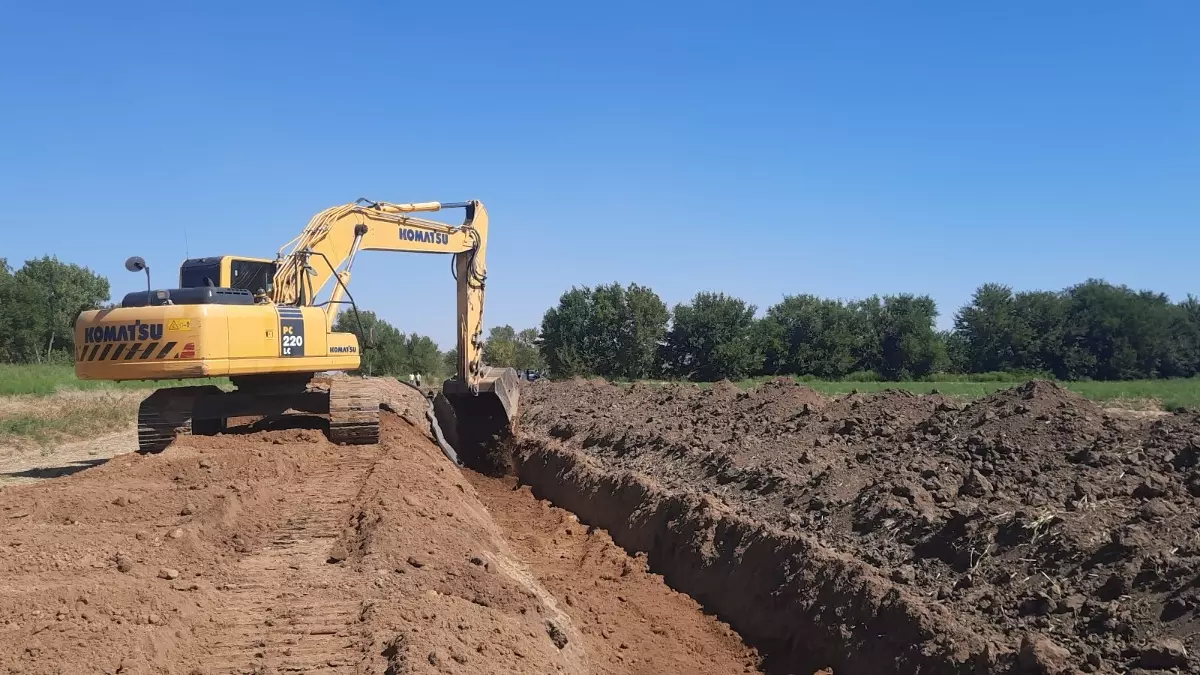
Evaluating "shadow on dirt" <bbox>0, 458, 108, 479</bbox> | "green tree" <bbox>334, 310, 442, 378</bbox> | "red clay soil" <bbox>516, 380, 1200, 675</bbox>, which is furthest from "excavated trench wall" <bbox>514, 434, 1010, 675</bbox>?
"green tree" <bbox>334, 310, 442, 378</bbox>

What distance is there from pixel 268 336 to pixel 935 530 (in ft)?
27.3

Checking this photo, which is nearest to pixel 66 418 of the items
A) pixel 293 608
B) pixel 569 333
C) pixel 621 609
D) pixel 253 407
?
pixel 253 407

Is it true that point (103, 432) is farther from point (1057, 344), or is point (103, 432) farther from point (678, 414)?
point (1057, 344)

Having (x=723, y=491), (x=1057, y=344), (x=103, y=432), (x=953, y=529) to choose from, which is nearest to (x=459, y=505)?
(x=723, y=491)

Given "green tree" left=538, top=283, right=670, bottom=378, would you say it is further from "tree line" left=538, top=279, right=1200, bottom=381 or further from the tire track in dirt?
the tire track in dirt

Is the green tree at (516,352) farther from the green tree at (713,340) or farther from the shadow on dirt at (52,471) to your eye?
the shadow on dirt at (52,471)

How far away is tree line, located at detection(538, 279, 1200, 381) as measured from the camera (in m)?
53.1

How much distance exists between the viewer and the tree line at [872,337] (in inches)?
2090

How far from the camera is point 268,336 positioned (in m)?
11.1

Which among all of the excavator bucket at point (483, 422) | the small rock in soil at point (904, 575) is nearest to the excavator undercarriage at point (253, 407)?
the excavator bucket at point (483, 422)

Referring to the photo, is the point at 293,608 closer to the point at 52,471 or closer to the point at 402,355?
the point at 52,471

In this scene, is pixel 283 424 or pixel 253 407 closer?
pixel 253 407

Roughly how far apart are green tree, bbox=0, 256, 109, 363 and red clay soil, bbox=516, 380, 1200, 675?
55.9m

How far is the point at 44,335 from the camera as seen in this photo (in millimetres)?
61062
